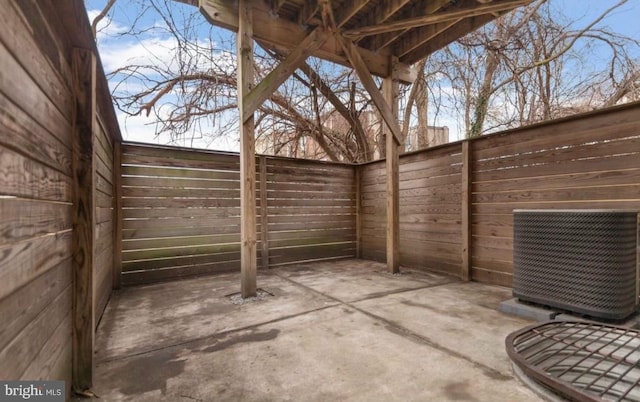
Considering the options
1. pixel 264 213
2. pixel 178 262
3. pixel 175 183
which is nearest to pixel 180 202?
pixel 175 183

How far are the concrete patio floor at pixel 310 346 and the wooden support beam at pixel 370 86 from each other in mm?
1978

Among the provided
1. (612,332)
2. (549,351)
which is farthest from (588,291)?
(549,351)

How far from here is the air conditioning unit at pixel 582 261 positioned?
6.66ft

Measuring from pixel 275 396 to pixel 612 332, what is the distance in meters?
2.02

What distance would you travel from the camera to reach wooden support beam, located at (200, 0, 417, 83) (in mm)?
2908

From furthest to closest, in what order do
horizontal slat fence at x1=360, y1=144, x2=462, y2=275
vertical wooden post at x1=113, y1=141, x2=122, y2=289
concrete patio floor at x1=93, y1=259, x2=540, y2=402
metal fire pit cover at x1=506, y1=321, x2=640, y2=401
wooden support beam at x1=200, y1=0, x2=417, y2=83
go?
horizontal slat fence at x1=360, y1=144, x2=462, y2=275
vertical wooden post at x1=113, y1=141, x2=122, y2=289
wooden support beam at x1=200, y1=0, x2=417, y2=83
concrete patio floor at x1=93, y1=259, x2=540, y2=402
metal fire pit cover at x1=506, y1=321, x2=640, y2=401

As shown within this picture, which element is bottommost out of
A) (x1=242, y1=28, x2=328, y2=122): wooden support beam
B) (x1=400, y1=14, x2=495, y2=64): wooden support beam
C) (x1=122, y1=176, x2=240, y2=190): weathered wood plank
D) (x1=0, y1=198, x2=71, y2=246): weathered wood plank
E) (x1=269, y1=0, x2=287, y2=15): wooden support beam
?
(x1=0, y1=198, x2=71, y2=246): weathered wood plank

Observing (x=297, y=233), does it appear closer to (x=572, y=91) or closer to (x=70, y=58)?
(x=70, y=58)

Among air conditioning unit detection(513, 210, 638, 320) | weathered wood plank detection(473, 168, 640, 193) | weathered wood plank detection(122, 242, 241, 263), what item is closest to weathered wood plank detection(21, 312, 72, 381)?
weathered wood plank detection(122, 242, 241, 263)

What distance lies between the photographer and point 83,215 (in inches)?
58.0

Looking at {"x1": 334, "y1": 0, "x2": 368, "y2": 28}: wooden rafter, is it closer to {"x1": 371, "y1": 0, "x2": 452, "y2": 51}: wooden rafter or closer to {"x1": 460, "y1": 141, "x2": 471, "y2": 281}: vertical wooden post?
{"x1": 371, "y1": 0, "x2": 452, "y2": 51}: wooden rafter

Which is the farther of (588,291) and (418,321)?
(418,321)

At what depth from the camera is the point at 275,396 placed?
141 centimetres

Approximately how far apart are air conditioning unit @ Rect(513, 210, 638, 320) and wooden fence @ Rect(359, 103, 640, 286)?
628 millimetres
